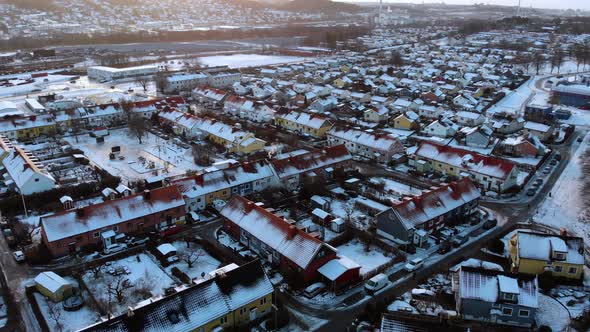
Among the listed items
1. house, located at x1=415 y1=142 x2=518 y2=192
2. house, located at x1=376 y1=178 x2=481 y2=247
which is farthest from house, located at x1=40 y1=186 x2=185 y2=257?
house, located at x1=415 y1=142 x2=518 y2=192

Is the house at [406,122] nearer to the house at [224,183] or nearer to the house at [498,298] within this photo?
the house at [224,183]

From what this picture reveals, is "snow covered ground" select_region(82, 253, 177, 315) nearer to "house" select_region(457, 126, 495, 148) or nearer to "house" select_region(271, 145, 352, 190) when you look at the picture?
"house" select_region(271, 145, 352, 190)

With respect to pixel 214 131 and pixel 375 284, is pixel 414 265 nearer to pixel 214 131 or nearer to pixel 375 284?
pixel 375 284

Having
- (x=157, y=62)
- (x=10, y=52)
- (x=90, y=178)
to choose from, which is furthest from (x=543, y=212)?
(x=10, y=52)

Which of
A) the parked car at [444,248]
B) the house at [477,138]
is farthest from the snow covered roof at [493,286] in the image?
the house at [477,138]

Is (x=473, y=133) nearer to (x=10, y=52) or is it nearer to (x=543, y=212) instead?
(x=543, y=212)

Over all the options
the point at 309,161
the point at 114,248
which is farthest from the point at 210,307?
the point at 309,161
